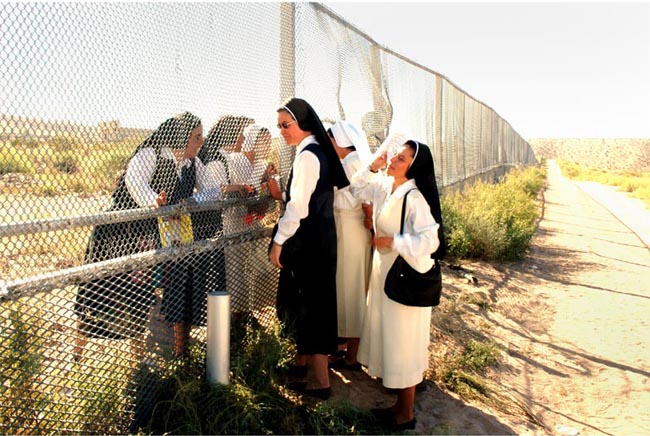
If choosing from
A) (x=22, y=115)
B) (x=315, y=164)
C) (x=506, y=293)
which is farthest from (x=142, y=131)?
(x=506, y=293)

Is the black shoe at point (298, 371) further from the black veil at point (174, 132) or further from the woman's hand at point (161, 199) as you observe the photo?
the black veil at point (174, 132)

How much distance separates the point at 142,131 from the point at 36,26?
2.36ft

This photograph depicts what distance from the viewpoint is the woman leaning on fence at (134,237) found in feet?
8.74

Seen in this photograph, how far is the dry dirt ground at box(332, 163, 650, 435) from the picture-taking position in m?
3.67

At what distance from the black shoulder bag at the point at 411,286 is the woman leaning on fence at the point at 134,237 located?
1317 millimetres

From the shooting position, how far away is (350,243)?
148 inches

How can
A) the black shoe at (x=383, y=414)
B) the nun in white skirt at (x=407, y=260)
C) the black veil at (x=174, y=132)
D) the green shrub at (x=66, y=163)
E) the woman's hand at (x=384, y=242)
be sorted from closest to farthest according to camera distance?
the green shrub at (x=66, y=163) → the black veil at (x=174, y=132) → the nun in white skirt at (x=407, y=260) → the woman's hand at (x=384, y=242) → the black shoe at (x=383, y=414)

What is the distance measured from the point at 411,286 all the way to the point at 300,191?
85 cm

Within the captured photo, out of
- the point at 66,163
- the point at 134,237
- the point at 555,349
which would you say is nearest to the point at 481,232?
the point at 555,349

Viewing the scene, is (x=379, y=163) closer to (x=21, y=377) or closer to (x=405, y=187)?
(x=405, y=187)

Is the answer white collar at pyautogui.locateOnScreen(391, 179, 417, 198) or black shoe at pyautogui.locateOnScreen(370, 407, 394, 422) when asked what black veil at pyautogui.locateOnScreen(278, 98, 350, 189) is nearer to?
white collar at pyautogui.locateOnScreen(391, 179, 417, 198)

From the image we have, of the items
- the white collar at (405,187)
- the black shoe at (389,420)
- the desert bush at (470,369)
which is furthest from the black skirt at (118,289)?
the desert bush at (470,369)

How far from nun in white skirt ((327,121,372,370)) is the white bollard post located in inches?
38.9

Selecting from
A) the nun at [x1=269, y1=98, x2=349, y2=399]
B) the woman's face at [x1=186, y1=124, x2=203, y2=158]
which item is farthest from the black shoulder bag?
the woman's face at [x1=186, y1=124, x2=203, y2=158]
